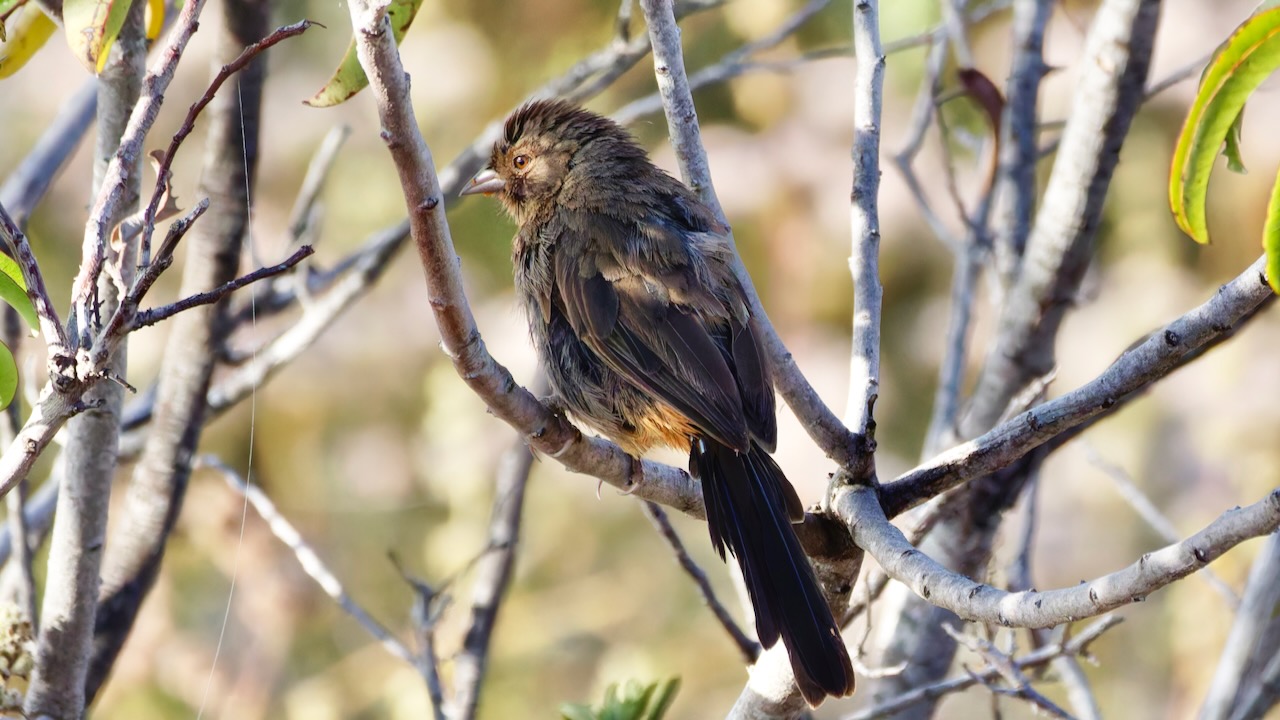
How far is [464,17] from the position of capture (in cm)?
620

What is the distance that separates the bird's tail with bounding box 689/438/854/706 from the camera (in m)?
2.39

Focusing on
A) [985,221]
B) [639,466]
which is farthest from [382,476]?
[639,466]

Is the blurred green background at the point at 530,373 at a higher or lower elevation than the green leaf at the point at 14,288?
higher

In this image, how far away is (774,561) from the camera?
2.53 m

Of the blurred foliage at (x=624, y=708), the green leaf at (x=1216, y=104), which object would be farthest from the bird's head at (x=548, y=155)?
the green leaf at (x=1216, y=104)

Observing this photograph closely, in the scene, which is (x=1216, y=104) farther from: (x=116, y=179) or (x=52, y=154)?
(x=52, y=154)

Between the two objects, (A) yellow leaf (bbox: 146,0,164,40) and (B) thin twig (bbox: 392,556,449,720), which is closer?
(A) yellow leaf (bbox: 146,0,164,40)

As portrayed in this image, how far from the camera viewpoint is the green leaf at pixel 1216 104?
1985mm

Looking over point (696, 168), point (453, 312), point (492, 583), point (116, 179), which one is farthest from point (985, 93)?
point (116, 179)

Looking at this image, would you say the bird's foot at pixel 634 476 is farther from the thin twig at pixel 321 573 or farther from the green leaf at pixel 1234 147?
the green leaf at pixel 1234 147

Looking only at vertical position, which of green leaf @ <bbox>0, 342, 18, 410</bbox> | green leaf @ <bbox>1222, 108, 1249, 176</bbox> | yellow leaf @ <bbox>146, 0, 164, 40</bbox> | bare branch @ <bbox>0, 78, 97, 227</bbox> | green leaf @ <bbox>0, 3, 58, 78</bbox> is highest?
bare branch @ <bbox>0, 78, 97, 227</bbox>

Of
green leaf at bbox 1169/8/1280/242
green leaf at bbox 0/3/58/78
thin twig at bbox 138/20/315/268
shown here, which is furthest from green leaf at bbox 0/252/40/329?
green leaf at bbox 1169/8/1280/242

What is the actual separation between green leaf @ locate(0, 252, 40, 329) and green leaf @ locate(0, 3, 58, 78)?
70 centimetres

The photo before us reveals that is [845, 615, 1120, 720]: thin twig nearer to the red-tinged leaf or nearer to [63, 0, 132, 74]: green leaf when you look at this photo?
the red-tinged leaf
